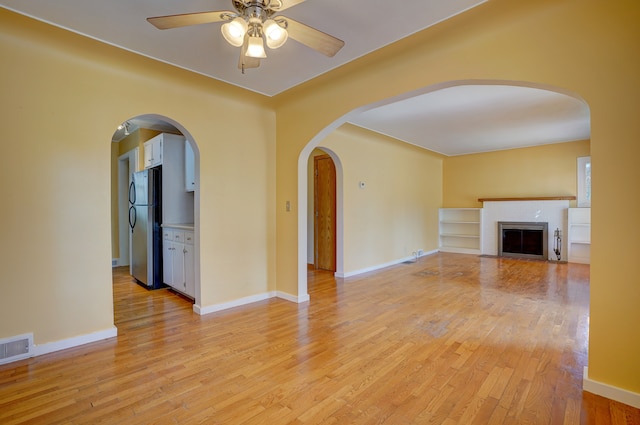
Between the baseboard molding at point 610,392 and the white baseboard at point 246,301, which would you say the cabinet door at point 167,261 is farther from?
the baseboard molding at point 610,392

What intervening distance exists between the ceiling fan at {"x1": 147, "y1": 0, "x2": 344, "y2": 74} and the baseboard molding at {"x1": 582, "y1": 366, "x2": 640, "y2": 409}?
106 inches

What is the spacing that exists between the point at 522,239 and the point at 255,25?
7.51 metres

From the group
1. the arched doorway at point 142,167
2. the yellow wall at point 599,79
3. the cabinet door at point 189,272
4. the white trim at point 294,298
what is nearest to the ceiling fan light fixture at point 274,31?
the yellow wall at point 599,79

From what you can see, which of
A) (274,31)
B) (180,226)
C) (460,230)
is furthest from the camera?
(460,230)

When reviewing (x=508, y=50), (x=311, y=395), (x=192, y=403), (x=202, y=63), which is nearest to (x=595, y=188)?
(x=508, y=50)

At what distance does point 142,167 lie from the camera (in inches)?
205

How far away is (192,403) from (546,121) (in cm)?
598

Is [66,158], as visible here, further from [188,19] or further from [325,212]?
[325,212]

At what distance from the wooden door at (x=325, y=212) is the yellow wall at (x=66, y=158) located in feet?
8.93

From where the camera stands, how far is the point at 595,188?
1.90 m

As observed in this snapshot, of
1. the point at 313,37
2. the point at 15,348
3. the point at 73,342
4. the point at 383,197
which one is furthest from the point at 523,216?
the point at 15,348

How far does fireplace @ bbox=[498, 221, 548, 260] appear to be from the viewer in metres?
6.80

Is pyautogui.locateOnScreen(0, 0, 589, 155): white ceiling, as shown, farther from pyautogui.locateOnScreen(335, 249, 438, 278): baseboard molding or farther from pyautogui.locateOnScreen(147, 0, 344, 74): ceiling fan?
pyautogui.locateOnScreen(335, 249, 438, 278): baseboard molding

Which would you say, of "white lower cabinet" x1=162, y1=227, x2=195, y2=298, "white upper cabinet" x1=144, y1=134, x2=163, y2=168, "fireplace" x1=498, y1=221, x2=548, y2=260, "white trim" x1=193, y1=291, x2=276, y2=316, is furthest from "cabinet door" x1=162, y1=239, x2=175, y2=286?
"fireplace" x1=498, y1=221, x2=548, y2=260
